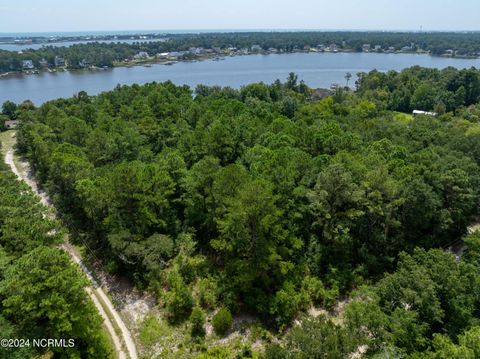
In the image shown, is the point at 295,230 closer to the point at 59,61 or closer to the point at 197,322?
the point at 197,322

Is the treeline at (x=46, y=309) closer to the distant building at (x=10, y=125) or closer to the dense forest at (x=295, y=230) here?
the dense forest at (x=295, y=230)

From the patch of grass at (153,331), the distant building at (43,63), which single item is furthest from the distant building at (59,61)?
the patch of grass at (153,331)

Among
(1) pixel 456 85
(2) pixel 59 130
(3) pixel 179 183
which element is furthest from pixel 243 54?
(3) pixel 179 183

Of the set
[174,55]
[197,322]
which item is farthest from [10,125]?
[174,55]

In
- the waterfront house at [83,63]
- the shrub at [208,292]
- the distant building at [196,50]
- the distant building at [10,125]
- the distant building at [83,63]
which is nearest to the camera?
the shrub at [208,292]

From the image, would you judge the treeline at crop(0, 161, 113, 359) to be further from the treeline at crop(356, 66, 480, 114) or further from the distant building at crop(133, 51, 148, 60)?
the distant building at crop(133, 51, 148, 60)

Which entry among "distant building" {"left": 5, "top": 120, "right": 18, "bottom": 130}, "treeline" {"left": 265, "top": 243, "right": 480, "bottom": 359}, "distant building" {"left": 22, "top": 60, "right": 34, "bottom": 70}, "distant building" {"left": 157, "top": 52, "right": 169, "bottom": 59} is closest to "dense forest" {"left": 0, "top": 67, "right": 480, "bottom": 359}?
"treeline" {"left": 265, "top": 243, "right": 480, "bottom": 359}
